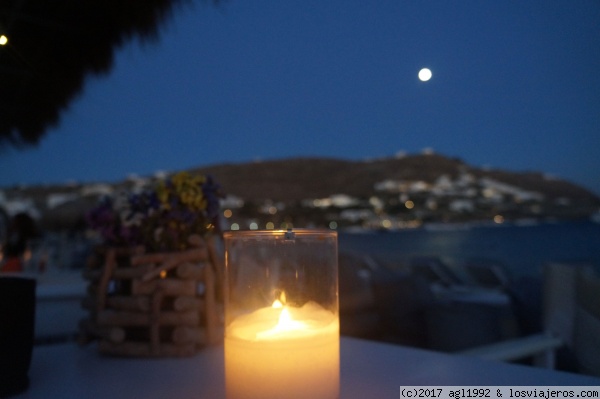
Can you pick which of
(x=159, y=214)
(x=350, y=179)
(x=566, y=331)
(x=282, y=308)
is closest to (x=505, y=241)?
(x=350, y=179)

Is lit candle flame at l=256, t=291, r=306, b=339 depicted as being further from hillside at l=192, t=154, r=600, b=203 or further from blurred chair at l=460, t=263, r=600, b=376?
hillside at l=192, t=154, r=600, b=203

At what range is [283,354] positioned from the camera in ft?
2.12

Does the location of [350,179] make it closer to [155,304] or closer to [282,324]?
[155,304]

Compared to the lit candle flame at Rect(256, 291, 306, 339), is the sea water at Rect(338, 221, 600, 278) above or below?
above

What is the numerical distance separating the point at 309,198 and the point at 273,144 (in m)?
0.75

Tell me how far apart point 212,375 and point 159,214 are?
402 millimetres

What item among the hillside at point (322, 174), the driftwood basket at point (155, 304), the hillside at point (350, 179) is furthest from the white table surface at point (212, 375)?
the hillside at point (322, 174)

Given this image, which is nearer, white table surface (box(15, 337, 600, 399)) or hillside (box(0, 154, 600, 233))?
white table surface (box(15, 337, 600, 399))

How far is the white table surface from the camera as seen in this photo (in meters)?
0.89

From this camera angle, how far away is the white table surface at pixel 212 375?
892 mm

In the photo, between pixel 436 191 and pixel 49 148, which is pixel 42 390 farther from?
pixel 49 148

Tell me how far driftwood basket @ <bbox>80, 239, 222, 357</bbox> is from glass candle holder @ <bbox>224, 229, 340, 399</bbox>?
1.56 ft

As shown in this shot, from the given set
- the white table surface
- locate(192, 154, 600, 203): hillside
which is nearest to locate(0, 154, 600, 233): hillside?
locate(192, 154, 600, 203): hillside

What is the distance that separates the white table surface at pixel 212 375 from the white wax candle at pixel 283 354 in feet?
0.68
